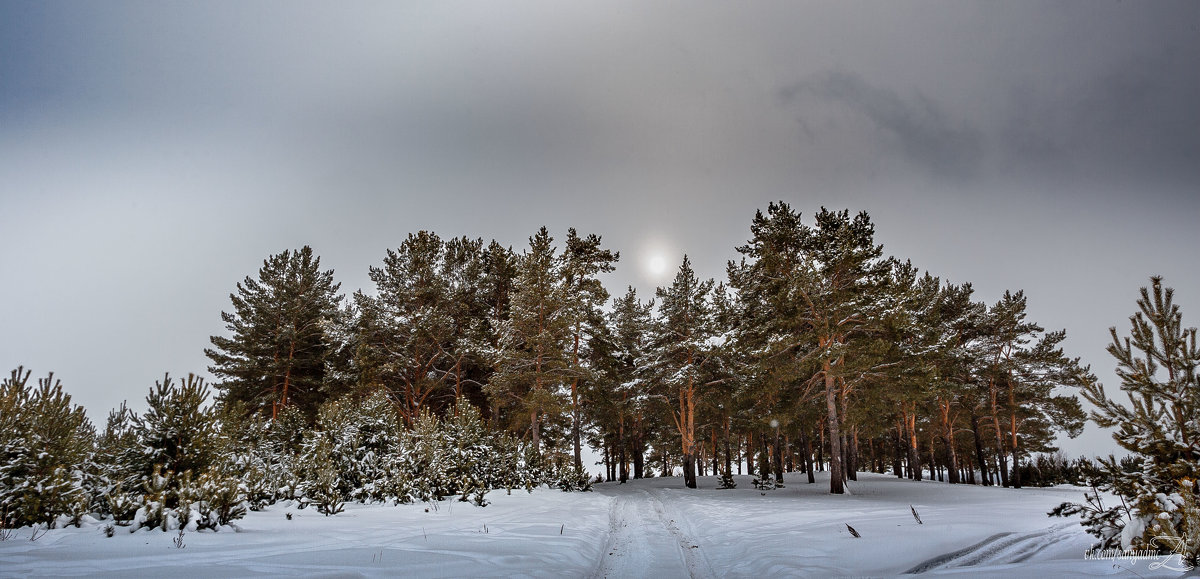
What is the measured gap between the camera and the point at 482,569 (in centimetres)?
610

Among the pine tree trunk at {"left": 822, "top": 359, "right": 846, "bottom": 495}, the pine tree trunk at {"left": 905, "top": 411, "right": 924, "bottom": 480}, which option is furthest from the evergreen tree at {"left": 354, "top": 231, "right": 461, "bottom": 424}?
the pine tree trunk at {"left": 905, "top": 411, "right": 924, "bottom": 480}

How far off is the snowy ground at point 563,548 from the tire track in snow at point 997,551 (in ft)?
0.06

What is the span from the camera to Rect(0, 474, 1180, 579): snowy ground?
5375 mm

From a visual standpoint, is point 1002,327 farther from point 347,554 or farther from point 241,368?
point 241,368

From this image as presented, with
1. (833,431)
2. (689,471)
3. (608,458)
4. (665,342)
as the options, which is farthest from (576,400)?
(608,458)

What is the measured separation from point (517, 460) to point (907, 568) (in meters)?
14.9

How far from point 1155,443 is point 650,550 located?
672 centimetres

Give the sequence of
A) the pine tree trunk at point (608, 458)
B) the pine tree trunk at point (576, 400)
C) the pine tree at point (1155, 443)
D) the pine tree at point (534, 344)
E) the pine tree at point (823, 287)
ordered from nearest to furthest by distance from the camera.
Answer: the pine tree at point (1155, 443) < the pine tree at point (823, 287) < the pine tree at point (534, 344) < the pine tree trunk at point (576, 400) < the pine tree trunk at point (608, 458)

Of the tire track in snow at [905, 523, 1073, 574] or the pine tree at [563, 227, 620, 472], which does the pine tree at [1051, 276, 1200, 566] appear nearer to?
the tire track in snow at [905, 523, 1073, 574]

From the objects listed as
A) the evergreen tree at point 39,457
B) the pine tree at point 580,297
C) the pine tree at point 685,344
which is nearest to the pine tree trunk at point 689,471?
the pine tree at point 685,344

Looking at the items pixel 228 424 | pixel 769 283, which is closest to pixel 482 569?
pixel 228 424

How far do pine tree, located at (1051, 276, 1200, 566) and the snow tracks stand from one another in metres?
4.69

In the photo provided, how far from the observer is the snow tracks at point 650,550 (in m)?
6.68

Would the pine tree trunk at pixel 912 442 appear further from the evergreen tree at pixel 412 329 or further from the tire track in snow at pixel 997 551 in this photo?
the evergreen tree at pixel 412 329
